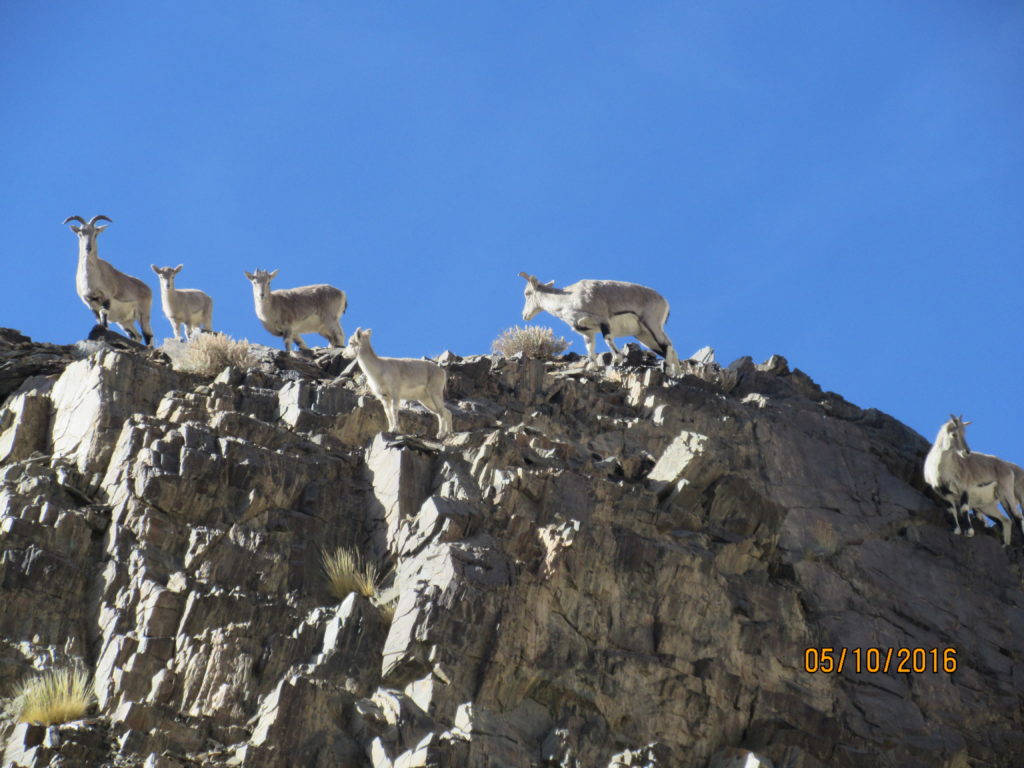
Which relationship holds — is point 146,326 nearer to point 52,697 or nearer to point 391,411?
point 391,411

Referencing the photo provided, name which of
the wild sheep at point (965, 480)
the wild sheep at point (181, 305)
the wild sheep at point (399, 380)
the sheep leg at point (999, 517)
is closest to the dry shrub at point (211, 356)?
the wild sheep at point (399, 380)

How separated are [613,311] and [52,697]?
54.8 feet

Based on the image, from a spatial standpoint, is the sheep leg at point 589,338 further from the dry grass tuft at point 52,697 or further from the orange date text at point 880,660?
the dry grass tuft at point 52,697

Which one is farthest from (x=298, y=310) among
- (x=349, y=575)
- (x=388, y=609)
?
(x=388, y=609)

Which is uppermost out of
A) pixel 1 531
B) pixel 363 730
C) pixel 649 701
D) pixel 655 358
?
pixel 655 358

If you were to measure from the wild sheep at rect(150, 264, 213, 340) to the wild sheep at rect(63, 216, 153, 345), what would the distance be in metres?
1.17

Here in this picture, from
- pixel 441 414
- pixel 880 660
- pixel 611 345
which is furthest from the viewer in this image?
pixel 611 345

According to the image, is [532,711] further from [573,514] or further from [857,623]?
Answer: [857,623]

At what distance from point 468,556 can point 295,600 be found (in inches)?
93.5

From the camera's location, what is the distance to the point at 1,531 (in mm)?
17250

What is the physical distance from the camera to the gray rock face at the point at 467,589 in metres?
15.3

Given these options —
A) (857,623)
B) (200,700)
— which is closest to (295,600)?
(200,700)

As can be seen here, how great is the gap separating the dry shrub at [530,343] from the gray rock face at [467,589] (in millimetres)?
4804

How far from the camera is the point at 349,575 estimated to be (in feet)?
57.0
